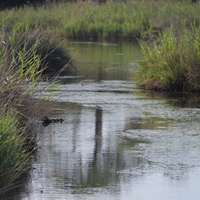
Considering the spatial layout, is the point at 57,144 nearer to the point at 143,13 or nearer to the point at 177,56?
the point at 177,56

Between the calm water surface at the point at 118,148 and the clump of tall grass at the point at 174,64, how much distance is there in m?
0.45

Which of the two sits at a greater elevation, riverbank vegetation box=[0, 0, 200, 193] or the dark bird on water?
riverbank vegetation box=[0, 0, 200, 193]

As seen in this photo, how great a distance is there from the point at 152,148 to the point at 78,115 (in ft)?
9.32

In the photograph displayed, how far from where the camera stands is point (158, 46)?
16.9 m

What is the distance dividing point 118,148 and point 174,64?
5754 mm

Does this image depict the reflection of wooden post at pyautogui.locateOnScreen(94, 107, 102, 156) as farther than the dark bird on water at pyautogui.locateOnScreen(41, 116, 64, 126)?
No

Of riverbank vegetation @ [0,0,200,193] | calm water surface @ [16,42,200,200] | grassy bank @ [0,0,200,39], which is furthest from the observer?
grassy bank @ [0,0,200,39]

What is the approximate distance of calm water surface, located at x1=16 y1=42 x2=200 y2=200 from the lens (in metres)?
8.31

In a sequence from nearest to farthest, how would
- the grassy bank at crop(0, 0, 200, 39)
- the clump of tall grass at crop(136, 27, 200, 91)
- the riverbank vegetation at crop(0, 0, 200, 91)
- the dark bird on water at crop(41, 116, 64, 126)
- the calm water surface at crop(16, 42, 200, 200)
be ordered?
1. the calm water surface at crop(16, 42, 200, 200)
2. the dark bird on water at crop(41, 116, 64, 126)
3. the clump of tall grass at crop(136, 27, 200, 91)
4. the riverbank vegetation at crop(0, 0, 200, 91)
5. the grassy bank at crop(0, 0, 200, 39)

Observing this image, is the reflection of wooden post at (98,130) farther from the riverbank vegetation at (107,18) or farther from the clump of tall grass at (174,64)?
the riverbank vegetation at (107,18)

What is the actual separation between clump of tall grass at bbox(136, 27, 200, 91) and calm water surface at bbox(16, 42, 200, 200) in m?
0.45

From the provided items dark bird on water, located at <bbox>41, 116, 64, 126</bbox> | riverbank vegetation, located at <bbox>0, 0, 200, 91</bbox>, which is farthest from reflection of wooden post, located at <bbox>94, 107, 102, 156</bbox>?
riverbank vegetation, located at <bbox>0, 0, 200, 91</bbox>

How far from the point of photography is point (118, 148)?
10.3 m

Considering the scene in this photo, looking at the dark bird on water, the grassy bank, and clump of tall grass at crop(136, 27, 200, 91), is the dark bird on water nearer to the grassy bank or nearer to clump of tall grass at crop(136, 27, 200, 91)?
clump of tall grass at crop(136, 27, 200, 91)
